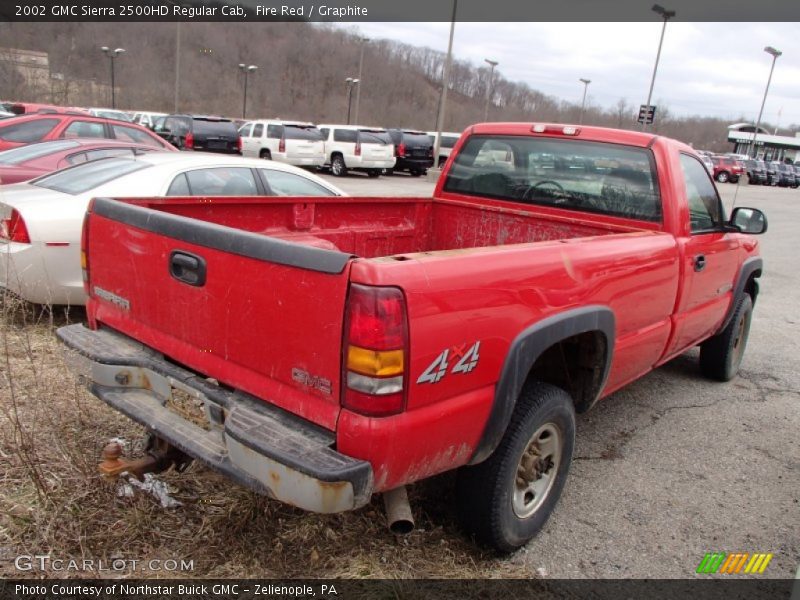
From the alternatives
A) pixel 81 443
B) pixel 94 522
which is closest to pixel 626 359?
pixel 94 522

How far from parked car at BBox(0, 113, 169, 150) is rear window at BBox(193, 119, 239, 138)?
11442mm

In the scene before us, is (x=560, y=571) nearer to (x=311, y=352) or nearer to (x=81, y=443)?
(x=311, y=352)

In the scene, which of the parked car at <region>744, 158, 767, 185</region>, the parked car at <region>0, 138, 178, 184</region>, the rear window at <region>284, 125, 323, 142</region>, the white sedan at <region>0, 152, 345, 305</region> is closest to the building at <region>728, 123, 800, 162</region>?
the parked car at <region>744, 158, 767, 185</region>

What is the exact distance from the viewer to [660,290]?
3682 millimetres

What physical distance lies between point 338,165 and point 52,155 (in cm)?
1714

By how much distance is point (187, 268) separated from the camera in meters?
2.62

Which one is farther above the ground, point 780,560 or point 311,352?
point 311,352

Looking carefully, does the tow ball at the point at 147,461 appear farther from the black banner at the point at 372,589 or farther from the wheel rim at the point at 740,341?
the wheel rim at the point at 740,341

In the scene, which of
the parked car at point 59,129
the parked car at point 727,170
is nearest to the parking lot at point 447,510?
the parked car at point 59,129

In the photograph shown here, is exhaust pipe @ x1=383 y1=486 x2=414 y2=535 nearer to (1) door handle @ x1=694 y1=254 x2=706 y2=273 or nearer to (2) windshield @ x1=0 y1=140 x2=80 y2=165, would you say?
(1) door handle @ x1=694 y1=254 x2=706 y2=273

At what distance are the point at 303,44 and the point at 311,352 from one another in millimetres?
99577

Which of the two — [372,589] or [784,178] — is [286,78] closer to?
[784,178]

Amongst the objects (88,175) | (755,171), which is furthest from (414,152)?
(755,171)

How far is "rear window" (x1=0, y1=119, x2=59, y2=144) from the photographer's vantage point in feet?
38.4
